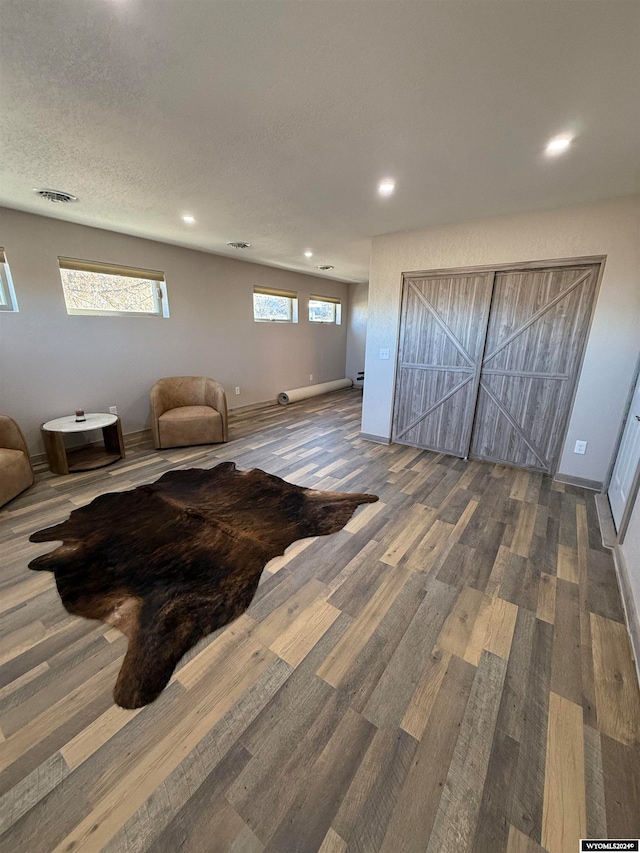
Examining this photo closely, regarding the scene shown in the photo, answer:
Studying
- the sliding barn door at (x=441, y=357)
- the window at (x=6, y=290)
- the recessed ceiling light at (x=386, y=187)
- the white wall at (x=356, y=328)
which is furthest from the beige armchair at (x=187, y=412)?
the white wall at (x=356, y=328)

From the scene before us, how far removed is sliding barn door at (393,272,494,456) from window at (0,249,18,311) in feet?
13.3

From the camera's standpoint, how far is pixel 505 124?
168 cm

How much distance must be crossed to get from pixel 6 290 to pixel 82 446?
1.73 m

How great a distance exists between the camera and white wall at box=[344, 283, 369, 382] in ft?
25.9

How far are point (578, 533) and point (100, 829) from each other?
3018mm

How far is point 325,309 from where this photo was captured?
7555 mm

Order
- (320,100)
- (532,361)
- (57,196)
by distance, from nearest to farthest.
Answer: (320,100) → (57,196) → (532,361)

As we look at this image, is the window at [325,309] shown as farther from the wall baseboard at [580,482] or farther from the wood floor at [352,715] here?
the wood floor at [352,715]

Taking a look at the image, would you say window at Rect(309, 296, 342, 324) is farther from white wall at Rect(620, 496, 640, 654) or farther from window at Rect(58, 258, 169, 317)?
white wall at Rect(620, 496, 640, 654)

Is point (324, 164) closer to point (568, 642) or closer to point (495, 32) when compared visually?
point (495, 32)

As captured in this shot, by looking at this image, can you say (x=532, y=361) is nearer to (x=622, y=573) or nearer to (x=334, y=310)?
(x=622, y=573)

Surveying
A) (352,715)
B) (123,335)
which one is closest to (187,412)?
(123,335)

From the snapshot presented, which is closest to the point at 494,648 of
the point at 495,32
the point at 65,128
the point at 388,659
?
the point at 388,659

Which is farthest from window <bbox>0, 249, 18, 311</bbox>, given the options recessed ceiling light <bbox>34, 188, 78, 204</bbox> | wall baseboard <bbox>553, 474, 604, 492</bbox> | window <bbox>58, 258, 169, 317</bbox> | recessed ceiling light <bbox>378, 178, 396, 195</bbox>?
wall baseboard <bbox>553, 474, 604, 492</bbox>
